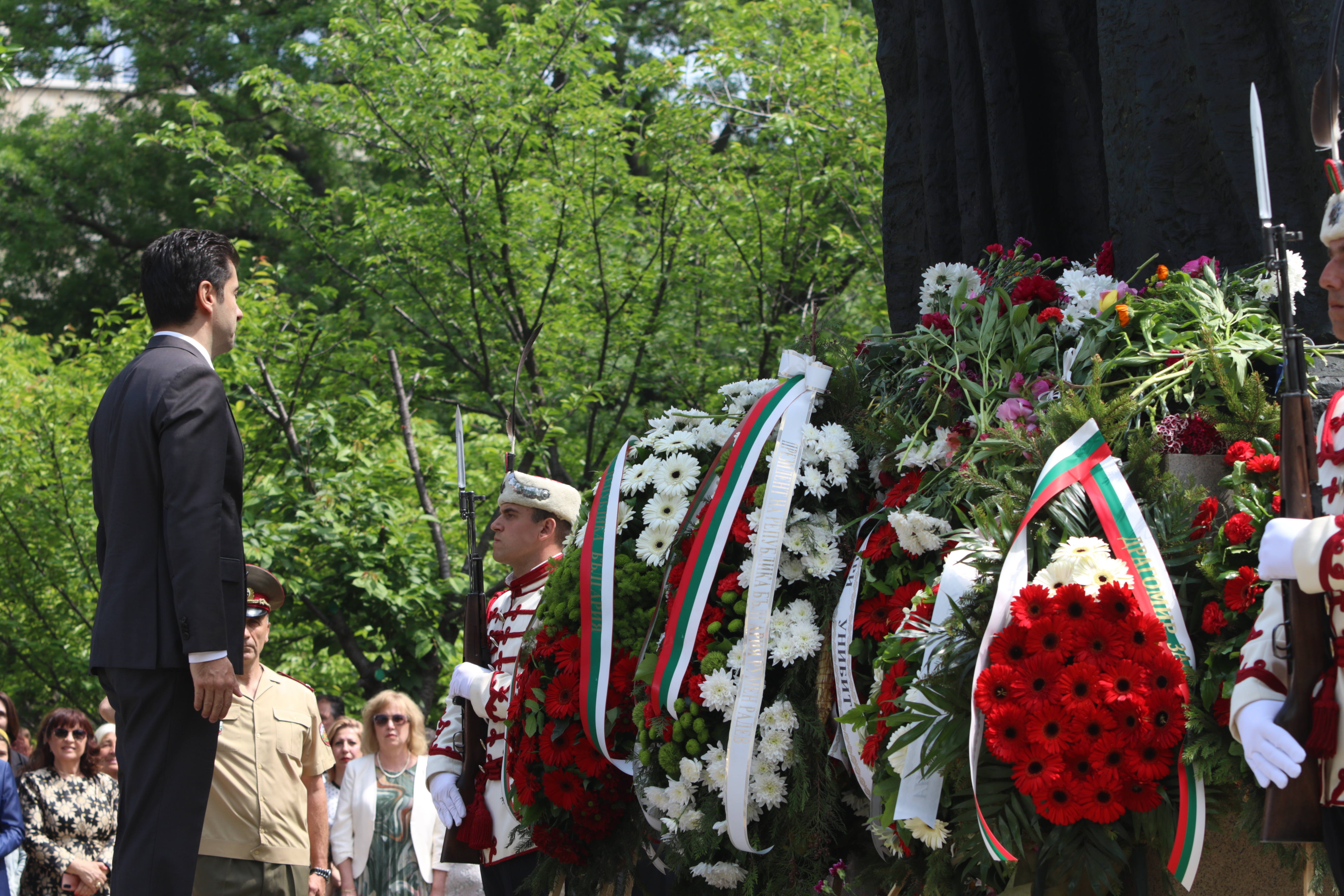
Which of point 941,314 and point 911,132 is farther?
point 911,132

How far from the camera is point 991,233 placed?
14.2ft

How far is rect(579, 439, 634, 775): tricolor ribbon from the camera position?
130 inches

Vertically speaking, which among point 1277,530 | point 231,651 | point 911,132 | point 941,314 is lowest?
point 231,651

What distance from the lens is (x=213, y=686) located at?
300 cm

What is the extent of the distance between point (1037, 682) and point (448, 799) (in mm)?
2185

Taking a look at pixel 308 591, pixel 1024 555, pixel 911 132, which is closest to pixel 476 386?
pixel 308 591

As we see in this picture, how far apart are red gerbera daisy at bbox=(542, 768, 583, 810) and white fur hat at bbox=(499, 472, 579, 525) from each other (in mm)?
980

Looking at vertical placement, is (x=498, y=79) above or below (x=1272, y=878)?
above

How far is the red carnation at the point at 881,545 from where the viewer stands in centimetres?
297

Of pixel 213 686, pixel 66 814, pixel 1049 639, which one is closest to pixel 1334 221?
pixel 1049 639

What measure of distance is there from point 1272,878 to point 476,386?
904cm

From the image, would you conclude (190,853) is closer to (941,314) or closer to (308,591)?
(941,314)

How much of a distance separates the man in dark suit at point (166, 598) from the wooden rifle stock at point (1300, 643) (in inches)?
89.7

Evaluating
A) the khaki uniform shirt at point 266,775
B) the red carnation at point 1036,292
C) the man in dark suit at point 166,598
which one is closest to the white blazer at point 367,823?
the khaki uniform shirt at point 266,775
